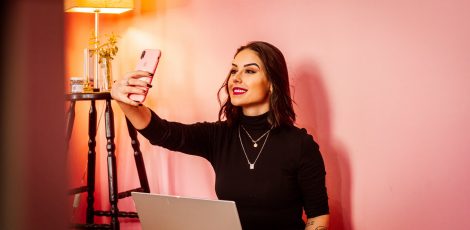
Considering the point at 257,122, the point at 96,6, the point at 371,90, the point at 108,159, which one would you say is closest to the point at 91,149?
the point at 108,159

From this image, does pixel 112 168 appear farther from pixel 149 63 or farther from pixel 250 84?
pixel 149 63

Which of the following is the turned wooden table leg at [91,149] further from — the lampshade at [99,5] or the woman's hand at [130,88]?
the woman's hand at [130,88]

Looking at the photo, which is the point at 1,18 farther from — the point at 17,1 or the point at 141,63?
the point at 141,63

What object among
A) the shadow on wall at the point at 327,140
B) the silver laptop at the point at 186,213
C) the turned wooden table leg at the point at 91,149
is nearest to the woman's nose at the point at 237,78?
the shadow on wall at the point at 327,140

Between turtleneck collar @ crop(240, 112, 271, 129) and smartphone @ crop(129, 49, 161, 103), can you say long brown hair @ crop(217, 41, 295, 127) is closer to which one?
turtleneck collar @ crop(240, 112, 271, 129)

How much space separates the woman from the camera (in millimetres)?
1572

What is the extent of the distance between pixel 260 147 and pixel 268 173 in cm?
9

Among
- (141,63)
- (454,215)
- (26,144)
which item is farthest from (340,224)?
(26,144)

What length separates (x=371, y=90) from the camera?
173 centimetres

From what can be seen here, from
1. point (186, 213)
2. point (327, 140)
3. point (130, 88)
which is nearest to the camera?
point (186, 213)

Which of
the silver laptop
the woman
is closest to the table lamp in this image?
the woman

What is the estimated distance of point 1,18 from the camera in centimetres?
15

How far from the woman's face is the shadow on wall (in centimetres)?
26

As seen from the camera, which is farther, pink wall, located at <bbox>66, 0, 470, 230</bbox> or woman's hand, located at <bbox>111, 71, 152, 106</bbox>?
pink wall, located at <bbox>66, 0, 470, 230</bbox>
